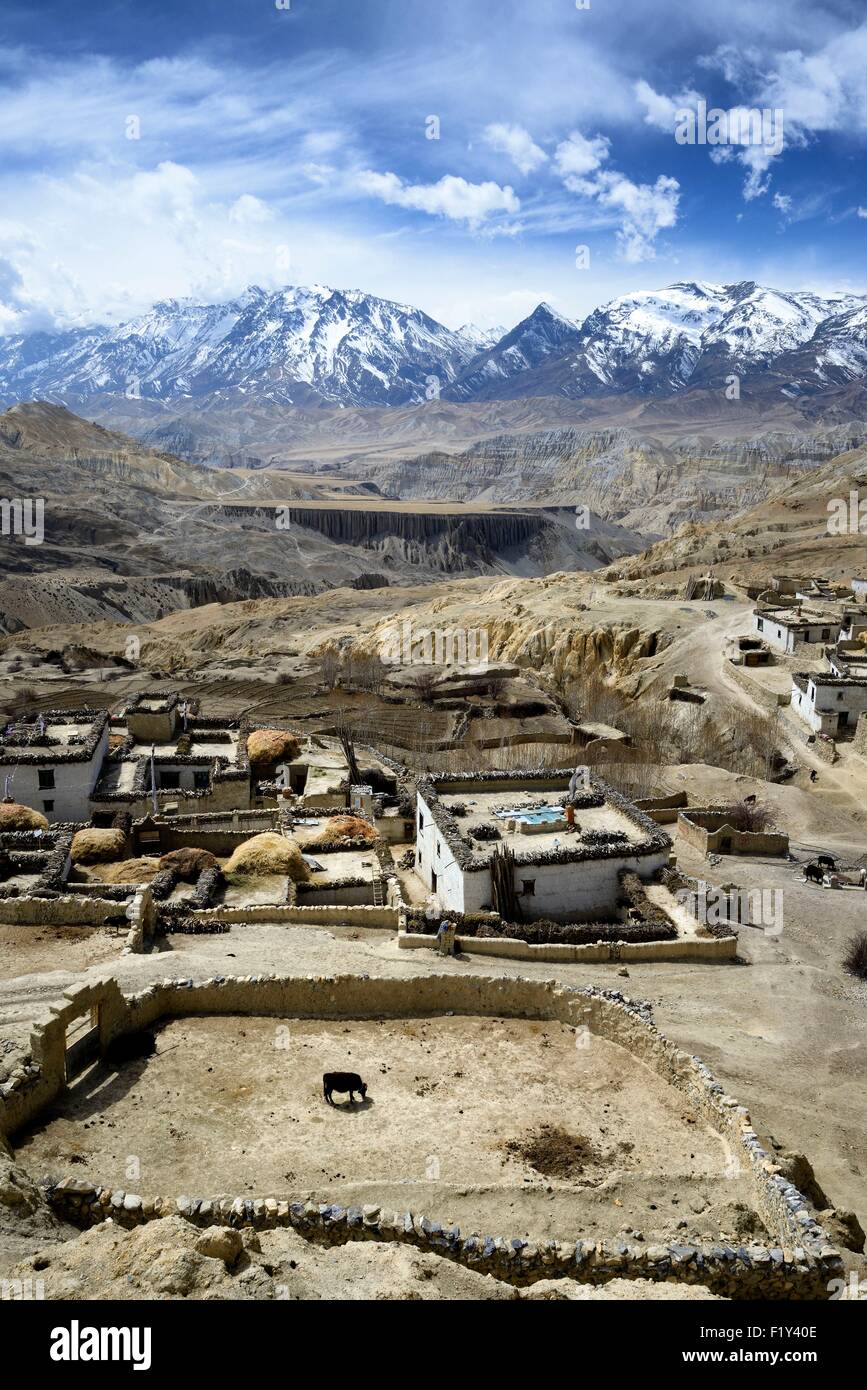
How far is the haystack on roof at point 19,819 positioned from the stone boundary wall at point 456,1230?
37.9ft

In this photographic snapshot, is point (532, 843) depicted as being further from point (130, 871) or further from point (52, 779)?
point (52, 779)

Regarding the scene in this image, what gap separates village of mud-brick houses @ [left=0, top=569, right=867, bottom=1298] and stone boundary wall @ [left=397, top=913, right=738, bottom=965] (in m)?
0.04

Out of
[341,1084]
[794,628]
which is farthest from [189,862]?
[794,628]

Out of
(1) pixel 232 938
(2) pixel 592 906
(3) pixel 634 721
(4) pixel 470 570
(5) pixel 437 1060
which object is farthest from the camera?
(4) pixel 470 570

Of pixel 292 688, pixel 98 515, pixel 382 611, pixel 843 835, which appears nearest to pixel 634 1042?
pixel 843 835

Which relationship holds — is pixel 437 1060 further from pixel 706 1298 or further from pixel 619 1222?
pixel 706 1298

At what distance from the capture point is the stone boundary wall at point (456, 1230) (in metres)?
8.85

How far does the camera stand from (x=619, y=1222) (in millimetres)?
9781

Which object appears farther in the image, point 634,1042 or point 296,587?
point 296,587

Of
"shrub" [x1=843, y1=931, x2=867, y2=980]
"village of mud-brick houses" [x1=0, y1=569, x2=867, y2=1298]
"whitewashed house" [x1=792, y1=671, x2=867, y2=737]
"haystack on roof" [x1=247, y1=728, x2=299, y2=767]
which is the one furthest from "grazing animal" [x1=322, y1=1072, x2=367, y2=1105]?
"whitewashed house" [x1=792, y1=671, x2=867, y2=737]

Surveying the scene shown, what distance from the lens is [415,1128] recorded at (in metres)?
11.5

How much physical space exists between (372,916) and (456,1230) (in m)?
10.6

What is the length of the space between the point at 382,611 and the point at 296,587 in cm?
3129

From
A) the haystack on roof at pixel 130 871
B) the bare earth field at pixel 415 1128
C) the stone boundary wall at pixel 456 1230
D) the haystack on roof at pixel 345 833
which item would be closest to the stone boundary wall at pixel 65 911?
the haystack on roof at pixel 130 871
